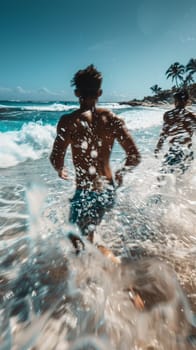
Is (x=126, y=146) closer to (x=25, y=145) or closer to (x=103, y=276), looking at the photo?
(x=103, y=276)

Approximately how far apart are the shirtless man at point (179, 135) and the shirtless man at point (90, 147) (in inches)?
71.9

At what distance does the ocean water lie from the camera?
1.43 metres

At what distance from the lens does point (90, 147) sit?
1871 millimetres

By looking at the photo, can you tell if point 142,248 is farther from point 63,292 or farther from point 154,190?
point 154,190

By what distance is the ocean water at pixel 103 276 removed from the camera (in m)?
1.43

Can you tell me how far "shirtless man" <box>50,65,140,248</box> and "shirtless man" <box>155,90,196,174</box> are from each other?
1827mm

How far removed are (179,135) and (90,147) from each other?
240cm

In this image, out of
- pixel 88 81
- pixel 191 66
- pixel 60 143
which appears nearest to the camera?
pixel 88 81

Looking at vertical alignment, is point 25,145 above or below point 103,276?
below

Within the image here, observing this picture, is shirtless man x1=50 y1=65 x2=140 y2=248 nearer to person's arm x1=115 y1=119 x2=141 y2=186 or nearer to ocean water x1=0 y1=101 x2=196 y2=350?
person's arm x1=115 y1=119 x2=141 y2=186

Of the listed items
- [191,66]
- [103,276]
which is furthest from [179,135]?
[191,66]

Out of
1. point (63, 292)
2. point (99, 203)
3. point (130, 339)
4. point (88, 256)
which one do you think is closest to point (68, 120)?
point (99, 203)

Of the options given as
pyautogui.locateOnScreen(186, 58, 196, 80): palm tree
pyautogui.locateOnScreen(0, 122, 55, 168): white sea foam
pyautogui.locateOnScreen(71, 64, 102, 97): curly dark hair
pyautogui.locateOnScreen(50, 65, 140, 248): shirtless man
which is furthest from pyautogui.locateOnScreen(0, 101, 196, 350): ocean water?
pyautogui.locateOnScreen(186, 58, 196, 80): palm tree

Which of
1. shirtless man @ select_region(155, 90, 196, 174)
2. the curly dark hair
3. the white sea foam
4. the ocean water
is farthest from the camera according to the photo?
the white sea foam
